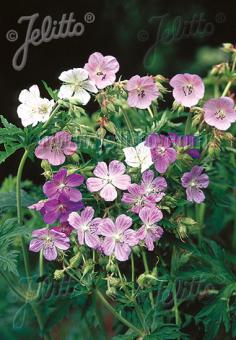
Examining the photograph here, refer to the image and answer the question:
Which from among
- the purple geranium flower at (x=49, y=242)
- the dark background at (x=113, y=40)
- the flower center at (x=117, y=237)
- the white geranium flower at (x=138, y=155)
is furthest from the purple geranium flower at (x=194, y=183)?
the dark background at (x=113, y=40)

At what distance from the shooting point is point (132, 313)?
2088mm

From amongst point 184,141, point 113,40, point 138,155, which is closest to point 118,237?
point 138,155

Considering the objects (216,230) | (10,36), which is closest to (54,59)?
(10,36)

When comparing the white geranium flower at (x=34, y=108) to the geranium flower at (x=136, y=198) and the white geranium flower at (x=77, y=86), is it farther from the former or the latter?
the geranium flower at (x=136, y=198)

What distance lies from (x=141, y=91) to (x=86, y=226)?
14.6 inches

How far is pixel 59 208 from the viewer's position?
1891mm

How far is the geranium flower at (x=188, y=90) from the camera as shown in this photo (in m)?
1.96

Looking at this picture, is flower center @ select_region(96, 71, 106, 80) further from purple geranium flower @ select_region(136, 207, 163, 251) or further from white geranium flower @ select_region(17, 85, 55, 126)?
purple geranium flower @ select_region(136, 207, 163, 251)

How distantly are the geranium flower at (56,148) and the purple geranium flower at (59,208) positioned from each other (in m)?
0.10

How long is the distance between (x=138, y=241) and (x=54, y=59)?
297cm

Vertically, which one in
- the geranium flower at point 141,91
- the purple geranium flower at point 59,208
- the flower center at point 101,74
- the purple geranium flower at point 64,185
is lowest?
→ the purple geranium flower at point 59,208

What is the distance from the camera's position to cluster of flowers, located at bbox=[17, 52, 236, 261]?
1865 mm

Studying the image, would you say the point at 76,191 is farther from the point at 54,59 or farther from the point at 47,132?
the point at 54,59

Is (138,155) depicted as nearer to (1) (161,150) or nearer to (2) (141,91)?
(1) (161,150)
